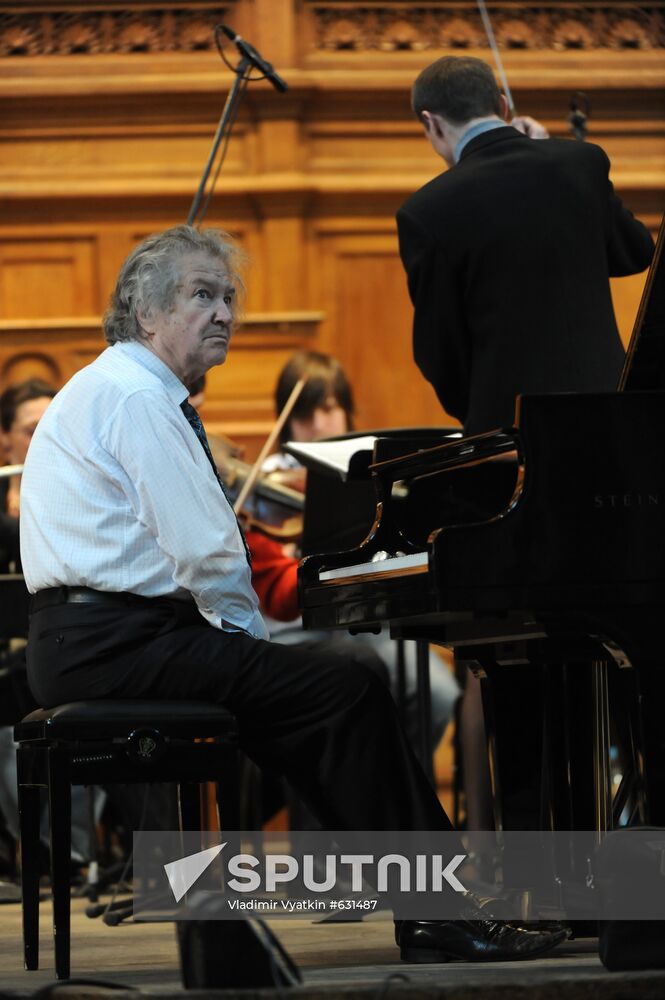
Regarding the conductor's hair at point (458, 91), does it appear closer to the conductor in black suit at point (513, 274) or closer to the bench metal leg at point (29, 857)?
the conductor in black suit at point (513, 274)

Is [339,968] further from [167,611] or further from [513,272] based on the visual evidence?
[513,272]

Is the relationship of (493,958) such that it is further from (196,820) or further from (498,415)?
(498,415)

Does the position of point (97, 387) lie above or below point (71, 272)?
below

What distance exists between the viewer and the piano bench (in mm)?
2314

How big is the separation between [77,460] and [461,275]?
97 centimetres

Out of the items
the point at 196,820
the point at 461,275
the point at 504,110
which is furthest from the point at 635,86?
the point at 196,820

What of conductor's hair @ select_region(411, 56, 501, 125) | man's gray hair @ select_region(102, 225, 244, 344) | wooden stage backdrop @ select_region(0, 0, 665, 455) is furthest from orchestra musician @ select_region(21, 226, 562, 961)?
wooden stage backdrop @ select_region(0, 0, 665, 455)

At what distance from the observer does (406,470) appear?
2527mm

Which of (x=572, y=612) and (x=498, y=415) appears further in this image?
(x=498, y=415)

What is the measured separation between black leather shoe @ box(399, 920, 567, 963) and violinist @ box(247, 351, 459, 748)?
1613mm

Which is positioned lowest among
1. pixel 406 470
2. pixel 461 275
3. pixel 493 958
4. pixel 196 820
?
pixel 493 958

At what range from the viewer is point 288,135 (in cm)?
587

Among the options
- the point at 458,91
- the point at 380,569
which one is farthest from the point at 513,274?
the point at 380,569

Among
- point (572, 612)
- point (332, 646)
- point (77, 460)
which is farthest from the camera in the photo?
point (332, 646)
